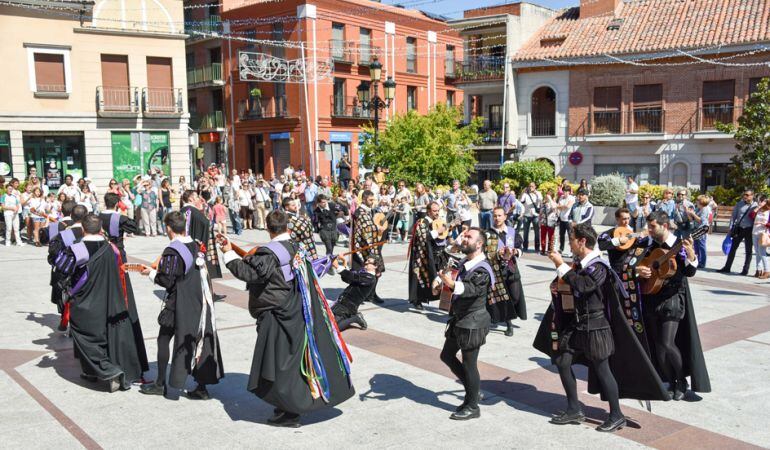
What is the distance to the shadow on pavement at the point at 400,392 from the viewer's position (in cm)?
648

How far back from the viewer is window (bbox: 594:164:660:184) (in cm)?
2922

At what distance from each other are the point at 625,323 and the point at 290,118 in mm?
31925

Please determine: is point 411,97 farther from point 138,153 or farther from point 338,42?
point 138,153

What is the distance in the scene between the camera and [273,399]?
5680mm

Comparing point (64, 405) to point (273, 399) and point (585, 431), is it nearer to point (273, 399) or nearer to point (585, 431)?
point (273, 399)

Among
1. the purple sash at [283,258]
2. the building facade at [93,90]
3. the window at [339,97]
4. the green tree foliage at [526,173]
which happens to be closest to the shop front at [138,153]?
the building facade at [93,90]

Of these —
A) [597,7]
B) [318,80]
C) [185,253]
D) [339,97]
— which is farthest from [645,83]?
[185,253]

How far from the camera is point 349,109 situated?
37.1 metres

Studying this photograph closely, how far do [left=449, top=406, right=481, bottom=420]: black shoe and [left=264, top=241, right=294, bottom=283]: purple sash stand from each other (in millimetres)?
1868

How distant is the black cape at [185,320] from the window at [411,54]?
35463mm

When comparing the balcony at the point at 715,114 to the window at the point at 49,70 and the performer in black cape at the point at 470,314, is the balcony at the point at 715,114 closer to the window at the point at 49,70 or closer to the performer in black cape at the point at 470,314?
the performer in black cape at the point at 470,314

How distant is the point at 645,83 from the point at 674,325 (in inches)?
983

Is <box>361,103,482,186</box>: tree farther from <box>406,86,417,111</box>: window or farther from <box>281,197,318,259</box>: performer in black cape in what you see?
<box>406,86,417,111</box>: window

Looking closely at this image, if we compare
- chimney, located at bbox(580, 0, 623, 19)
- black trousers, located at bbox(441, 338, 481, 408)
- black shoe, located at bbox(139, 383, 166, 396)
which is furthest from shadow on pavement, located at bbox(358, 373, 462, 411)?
chimney, located at bbox(580, 0, 623, 19)
